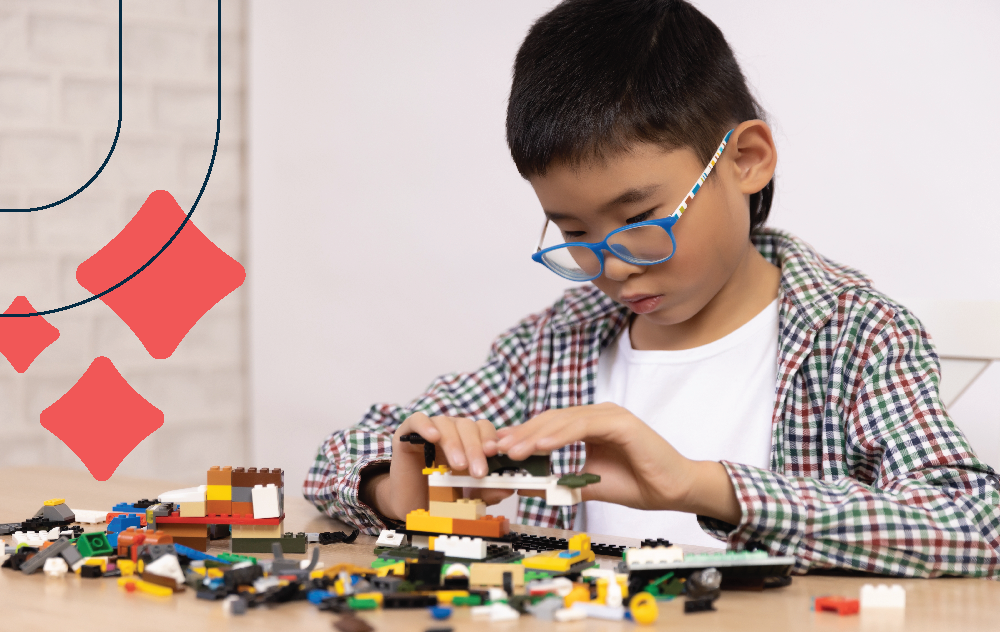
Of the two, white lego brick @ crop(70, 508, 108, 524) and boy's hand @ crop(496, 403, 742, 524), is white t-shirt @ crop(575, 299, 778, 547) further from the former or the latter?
white lego brick @ crop(70, 508, 108, 524)

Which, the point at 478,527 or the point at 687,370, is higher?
the point at 687,370

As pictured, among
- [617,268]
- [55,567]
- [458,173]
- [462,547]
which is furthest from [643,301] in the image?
[458,173]

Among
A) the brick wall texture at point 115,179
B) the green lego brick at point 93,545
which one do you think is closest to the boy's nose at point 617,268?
the green lego brick at point 93,545

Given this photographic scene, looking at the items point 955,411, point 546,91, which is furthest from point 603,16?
point 955,411

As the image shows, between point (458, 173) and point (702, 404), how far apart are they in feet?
2.95

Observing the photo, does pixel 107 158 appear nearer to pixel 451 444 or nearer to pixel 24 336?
pixel 24 336

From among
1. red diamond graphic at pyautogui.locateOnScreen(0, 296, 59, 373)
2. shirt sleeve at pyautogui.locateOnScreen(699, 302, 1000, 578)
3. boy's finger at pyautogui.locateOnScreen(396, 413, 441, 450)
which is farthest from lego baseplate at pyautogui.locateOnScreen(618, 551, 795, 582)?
red diamond graphic at pyautogui.locateOnScreen(0, 296, 59, 373)

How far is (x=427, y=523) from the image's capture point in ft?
2.52

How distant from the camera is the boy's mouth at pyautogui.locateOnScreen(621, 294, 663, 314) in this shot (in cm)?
102

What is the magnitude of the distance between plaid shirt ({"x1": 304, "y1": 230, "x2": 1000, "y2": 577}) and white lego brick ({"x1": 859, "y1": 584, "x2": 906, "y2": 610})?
118 millimetres

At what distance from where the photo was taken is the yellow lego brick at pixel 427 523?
0.76 metres

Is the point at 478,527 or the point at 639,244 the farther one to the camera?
the point at 639,244

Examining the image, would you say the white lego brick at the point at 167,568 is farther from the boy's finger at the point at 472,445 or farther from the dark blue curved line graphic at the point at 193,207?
the dark blue curved line graphic at the point at 193,207

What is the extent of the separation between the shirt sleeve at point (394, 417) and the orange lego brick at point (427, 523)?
0.54ft
